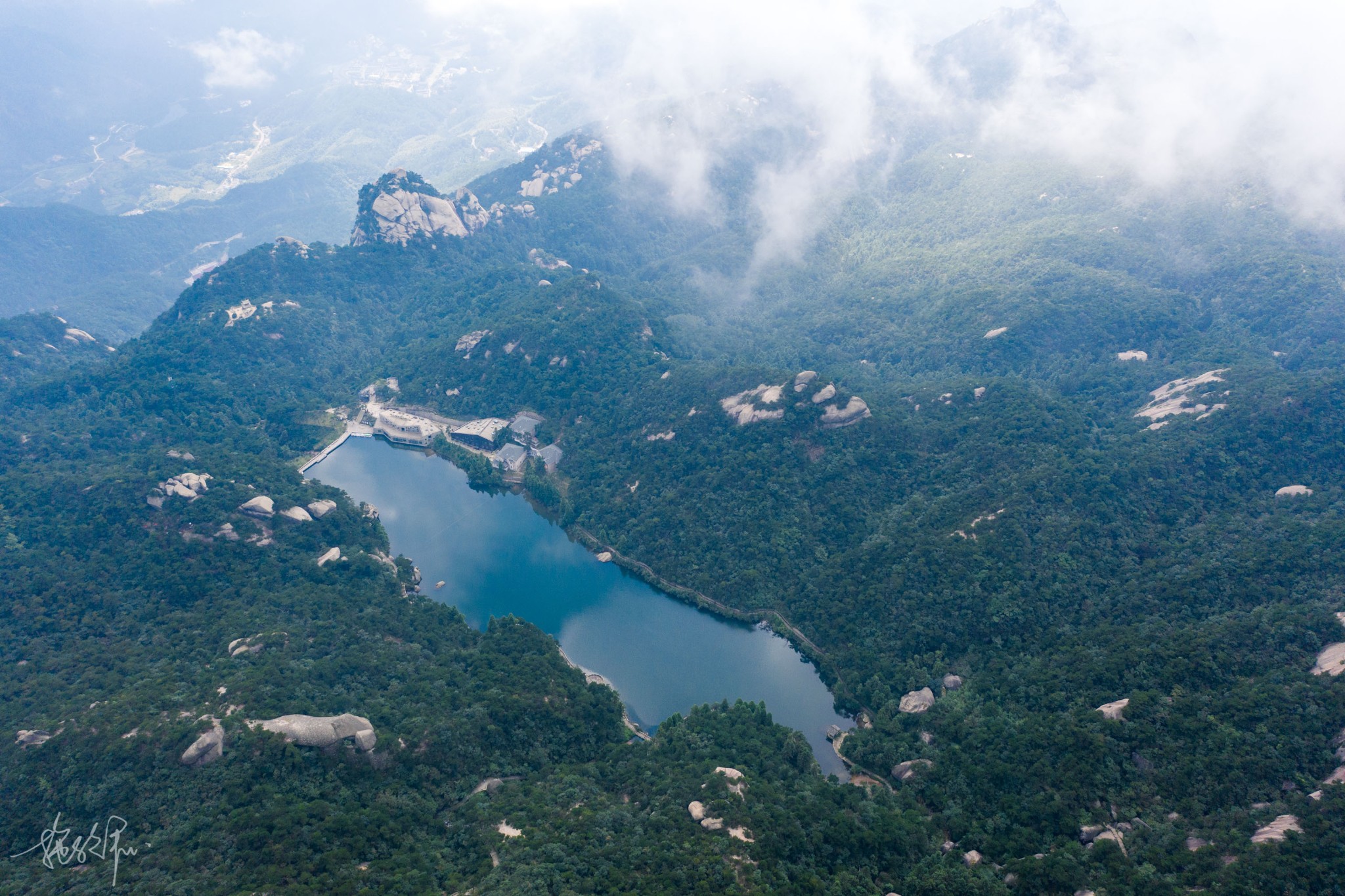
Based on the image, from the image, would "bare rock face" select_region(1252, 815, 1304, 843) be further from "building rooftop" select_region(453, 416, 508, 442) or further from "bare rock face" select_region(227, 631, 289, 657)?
"building rooftop" select_region(453, 416, 508, 442)

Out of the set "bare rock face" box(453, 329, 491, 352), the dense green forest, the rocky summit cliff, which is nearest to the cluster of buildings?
the dense green forest

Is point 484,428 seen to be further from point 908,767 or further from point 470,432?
point 908,767

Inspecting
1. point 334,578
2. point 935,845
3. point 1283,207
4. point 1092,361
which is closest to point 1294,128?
point 1283,207

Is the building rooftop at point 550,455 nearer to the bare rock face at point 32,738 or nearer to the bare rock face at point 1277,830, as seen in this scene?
the bare rock face at point 32,738

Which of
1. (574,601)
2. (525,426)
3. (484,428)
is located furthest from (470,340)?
(574,601)

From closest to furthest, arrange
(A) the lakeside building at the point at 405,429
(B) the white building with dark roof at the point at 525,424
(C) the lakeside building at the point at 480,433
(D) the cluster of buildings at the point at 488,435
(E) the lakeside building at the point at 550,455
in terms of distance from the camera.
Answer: (E) the lakeside building at the point at 550,455, (D) the cluster of buildings at the point at 488,435, (C) the lakeside building at the point at 480,433, (B) the white building with dark roof at the point at 525,424, (A) the lakeside building at the point at 405,429

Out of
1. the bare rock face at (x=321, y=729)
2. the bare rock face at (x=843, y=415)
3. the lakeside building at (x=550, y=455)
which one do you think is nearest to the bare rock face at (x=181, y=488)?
the bare rock face at (x=321, y=729)

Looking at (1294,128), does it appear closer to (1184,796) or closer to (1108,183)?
(1108,183)
